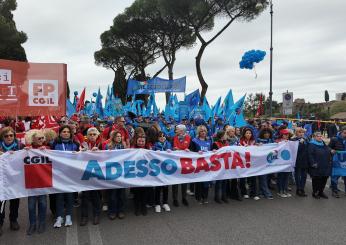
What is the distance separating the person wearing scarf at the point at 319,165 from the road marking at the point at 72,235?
439 cm

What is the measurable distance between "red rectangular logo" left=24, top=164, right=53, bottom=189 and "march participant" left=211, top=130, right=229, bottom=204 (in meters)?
2.87

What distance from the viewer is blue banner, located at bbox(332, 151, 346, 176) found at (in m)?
6.96

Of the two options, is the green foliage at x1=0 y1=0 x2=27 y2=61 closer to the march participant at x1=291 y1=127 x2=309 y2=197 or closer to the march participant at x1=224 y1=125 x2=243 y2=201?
the march participant at x1=224 y1=125 x2=243 y2=201

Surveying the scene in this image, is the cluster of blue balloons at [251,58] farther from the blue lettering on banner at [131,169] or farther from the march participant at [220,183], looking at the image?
the blue lettering on banner at [131,169]

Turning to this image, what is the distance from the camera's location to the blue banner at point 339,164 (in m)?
6.96

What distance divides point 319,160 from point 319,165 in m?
0.10

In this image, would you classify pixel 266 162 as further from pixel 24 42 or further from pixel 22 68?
pixel 24 42

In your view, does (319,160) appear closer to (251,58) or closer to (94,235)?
(94,235)

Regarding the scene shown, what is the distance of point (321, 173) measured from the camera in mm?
6652

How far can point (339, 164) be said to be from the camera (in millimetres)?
6996

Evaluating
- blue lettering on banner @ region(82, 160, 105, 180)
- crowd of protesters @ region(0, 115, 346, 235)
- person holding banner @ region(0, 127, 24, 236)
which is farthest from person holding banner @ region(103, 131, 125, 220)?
person holding banner @ region(0, 127, 24, 236)

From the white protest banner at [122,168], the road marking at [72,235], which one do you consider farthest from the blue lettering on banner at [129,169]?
Result: the road marking at [72,235]

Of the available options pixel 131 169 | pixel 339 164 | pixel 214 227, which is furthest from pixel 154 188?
pixel 339 164

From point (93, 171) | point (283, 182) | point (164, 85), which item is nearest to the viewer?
point (93, 171)
